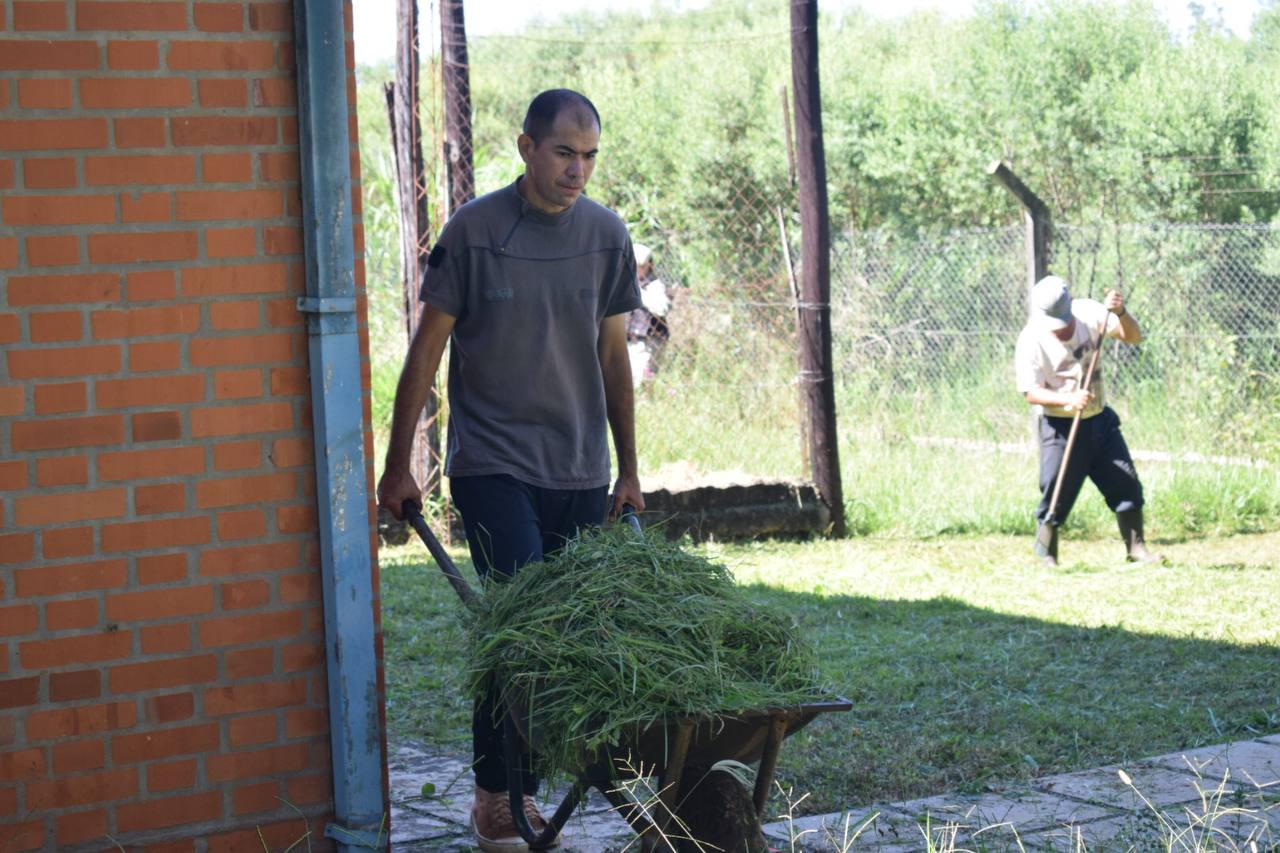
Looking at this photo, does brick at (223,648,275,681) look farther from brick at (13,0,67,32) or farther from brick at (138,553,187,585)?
brick at (13,0,67,32)

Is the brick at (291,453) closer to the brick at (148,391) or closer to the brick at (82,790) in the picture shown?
the brick at (148,391)

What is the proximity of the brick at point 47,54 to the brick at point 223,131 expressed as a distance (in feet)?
0.74

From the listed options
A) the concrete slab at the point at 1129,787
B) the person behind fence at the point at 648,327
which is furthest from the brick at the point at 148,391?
the person behind fence at the point at 648,327

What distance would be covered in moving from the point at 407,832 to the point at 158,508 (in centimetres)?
146

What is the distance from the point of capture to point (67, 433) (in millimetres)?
3600

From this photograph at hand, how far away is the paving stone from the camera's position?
4.82 meters

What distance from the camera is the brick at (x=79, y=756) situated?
3.62 meters

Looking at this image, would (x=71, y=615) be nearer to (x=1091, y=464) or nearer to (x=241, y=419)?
(x=241, y=419)

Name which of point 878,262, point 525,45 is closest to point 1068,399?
point 878,262

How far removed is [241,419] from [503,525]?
929 millimetres

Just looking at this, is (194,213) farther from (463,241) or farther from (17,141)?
(463,241)

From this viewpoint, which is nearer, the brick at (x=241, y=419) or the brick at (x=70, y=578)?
the brick at (x=70, y=578)

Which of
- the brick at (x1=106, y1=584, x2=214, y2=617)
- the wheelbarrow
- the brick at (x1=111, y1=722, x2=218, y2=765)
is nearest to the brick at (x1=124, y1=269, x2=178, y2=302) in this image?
the brick at (x1=106, y1=584, x2=214, y2=617)

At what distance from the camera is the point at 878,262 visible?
46.1 feet
